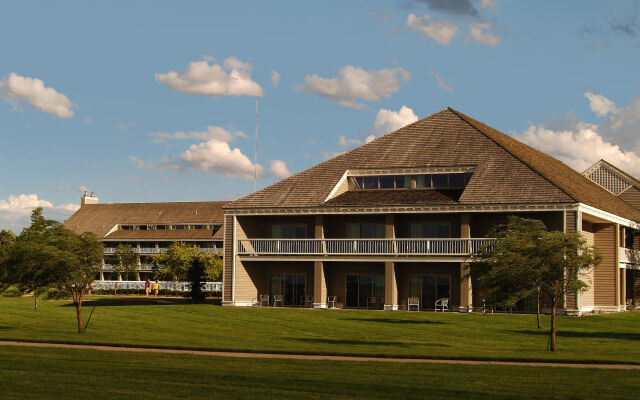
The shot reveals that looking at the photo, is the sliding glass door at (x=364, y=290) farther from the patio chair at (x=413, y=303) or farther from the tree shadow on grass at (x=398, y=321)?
the tree shadow on grass at (x=398, y=321)

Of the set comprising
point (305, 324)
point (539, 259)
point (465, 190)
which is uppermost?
point (465, 190)

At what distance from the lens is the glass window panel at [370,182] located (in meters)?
48.8

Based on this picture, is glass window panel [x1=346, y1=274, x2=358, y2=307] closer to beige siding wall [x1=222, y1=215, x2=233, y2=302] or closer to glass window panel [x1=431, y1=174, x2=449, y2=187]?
beige siding wall [x1=222, y1=215, x2=233, y2=302]

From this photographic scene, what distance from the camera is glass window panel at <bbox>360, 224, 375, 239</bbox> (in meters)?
47.6

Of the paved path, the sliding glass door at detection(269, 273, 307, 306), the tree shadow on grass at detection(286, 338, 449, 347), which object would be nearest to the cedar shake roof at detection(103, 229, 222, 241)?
the sliding glass door at detection(269, 273, 307, 306)

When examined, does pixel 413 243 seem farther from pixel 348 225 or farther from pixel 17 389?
pixel 17 389

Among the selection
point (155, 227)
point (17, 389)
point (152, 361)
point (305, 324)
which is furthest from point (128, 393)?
point (155, 227)

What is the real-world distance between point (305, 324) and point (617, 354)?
49.4 feet

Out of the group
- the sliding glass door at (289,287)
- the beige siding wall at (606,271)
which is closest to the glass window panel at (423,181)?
the sliding glass door at (289,287)

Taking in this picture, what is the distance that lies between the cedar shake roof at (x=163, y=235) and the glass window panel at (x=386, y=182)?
138ft

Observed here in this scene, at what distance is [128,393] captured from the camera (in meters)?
15.7

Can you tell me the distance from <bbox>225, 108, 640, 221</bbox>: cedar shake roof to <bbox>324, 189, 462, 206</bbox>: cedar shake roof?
1.03 m

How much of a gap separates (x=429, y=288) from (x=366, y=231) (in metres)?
4.95

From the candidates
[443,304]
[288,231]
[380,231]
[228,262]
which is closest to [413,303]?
[443,304]
